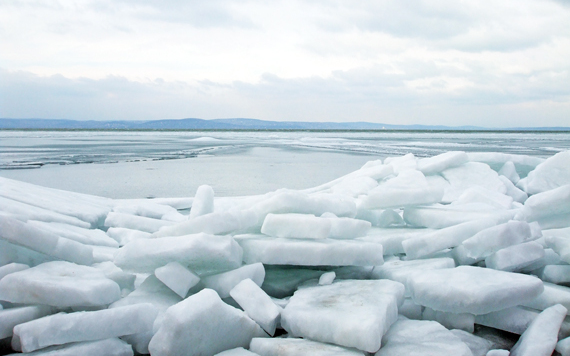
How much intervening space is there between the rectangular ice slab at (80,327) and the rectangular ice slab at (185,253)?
31 cm

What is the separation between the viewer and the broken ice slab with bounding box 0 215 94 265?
6.79ft

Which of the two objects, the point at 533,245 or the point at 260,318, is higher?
the point at 533,245

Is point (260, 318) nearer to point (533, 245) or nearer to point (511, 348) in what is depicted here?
point (511, 348)

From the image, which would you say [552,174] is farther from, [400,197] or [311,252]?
[311,252]

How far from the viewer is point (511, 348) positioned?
1966 millimetres

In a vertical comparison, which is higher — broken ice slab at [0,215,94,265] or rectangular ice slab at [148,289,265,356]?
broken ice slab at [0,215,94,265]

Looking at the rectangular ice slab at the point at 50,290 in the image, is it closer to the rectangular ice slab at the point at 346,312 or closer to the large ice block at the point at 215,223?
the large ice block at the point at 215,223

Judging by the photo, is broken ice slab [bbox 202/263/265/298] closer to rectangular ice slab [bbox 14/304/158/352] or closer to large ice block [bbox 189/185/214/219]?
rectangular ice slab [bbox 14/304/158/352]

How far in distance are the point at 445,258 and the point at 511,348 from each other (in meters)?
0.61

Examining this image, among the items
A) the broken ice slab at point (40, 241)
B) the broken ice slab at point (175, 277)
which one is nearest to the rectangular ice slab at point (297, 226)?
the broken ice slab at point (175, 277)

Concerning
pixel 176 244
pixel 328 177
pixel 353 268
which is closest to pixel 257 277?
pixel 176 244

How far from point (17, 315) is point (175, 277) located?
0.65 meters

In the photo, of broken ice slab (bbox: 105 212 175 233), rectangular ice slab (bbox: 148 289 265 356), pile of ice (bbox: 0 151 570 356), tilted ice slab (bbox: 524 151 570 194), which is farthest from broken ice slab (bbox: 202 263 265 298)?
tilted ice slab (bbox: 524 151 570 194)

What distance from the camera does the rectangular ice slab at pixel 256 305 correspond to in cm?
197
